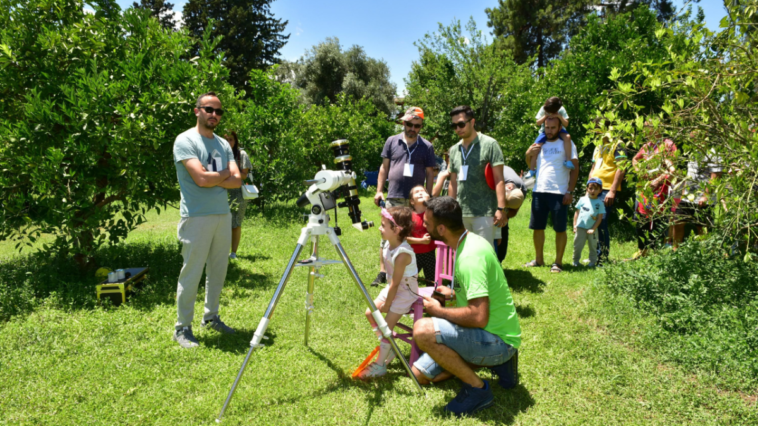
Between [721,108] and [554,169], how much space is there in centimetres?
199

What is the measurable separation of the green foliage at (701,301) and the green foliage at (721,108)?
376 mm

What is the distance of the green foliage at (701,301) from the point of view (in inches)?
134

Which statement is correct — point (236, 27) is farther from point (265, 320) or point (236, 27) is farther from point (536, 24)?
point (265, 320)

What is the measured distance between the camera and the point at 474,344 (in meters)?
3.07

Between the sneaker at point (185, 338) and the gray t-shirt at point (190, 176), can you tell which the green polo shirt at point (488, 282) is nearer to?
the gray t-shirt at point (190, 176)

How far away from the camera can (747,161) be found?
3.66 metres

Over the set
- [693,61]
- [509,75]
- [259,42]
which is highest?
[259,42]

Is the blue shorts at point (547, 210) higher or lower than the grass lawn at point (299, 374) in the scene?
higher

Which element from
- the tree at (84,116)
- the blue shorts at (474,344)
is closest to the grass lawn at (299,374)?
the blue shorts at (474,344)

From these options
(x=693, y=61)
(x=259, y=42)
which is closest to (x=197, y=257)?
(x=693, y=61)

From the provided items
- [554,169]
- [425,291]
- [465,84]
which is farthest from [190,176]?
[465,84]

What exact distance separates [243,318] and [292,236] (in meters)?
4.28

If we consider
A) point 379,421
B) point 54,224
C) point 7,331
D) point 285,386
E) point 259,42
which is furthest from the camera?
point 259,42

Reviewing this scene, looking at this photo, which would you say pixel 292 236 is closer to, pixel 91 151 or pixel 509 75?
pixel 91 151
